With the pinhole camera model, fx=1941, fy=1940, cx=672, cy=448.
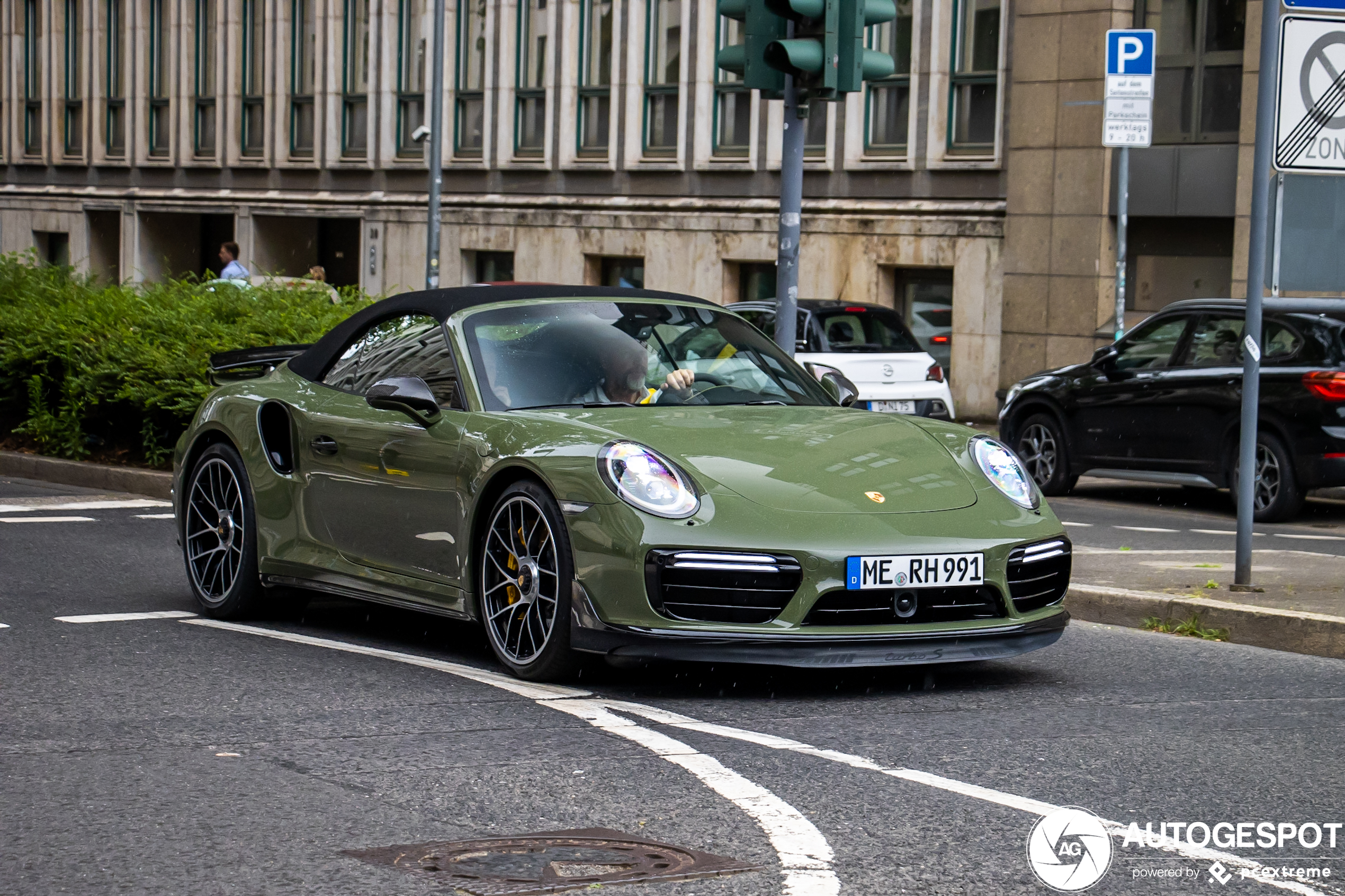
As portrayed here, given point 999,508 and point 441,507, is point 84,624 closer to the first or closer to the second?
point 441,507

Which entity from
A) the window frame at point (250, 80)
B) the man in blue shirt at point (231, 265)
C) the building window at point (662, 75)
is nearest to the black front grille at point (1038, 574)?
the man in blue shirt at point (231, 265)

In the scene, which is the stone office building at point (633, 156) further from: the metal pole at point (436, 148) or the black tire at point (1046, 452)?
the black tire at point (1046, 452)

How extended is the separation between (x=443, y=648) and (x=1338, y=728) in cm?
329

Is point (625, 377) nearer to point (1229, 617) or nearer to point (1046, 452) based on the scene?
point (1229, 617)

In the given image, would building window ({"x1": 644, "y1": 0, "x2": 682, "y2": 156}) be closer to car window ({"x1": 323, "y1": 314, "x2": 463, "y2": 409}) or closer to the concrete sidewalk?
the concrete sidewalk

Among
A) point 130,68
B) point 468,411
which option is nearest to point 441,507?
point 468,411

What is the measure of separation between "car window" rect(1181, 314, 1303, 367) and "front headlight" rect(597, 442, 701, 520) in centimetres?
858

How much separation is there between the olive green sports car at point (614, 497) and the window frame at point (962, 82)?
17.8 m

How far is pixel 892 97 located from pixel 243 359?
18883mm

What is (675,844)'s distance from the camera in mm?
4582

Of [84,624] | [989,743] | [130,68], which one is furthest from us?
[130,68]

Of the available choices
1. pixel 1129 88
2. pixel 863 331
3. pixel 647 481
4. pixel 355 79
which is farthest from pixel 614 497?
pixel 355 79

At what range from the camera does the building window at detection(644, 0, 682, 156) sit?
30266 millimetres

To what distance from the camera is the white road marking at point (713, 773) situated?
4.36m
